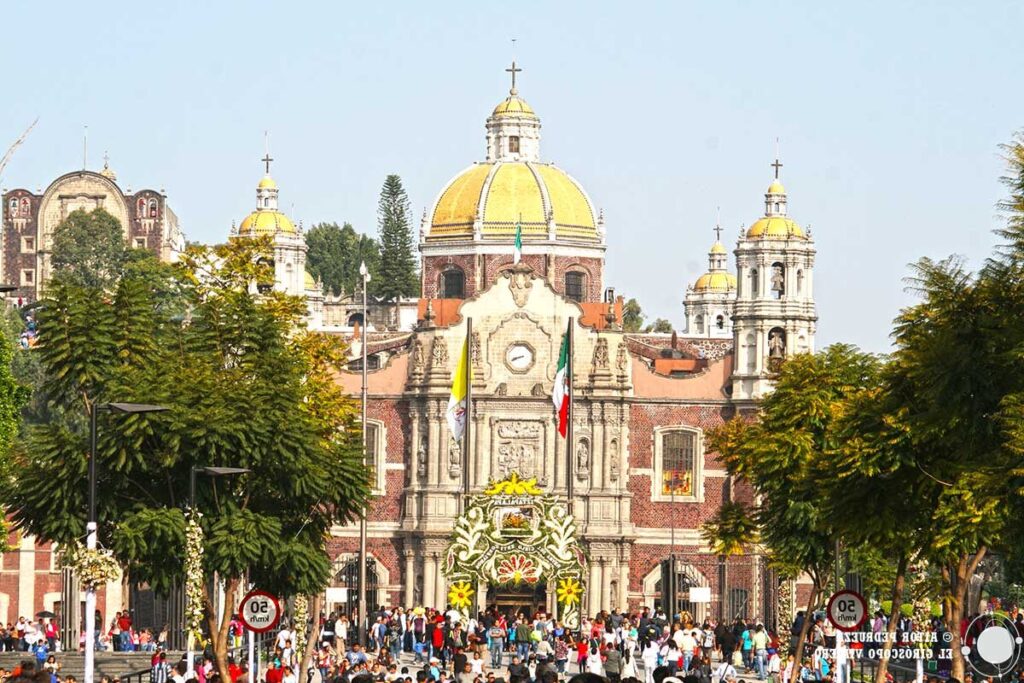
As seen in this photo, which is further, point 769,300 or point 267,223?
point 267,223

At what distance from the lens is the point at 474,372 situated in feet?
317

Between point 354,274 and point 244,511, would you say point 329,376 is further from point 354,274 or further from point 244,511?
point 354,274

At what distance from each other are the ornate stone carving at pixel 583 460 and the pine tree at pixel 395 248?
143ft

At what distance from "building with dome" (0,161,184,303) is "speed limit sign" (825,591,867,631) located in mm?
114411

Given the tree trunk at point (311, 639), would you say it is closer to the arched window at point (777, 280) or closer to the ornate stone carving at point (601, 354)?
the ornate stone carving at point (601, 354)

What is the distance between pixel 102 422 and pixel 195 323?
35.6 feet

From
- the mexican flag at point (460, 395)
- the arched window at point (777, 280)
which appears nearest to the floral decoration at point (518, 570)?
the mexican flag at point (460, 395)

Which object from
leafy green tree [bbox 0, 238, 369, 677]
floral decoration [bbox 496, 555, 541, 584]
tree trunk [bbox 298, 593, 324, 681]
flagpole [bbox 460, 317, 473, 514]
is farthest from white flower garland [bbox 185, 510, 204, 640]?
flagpole [bbox 460, 317, 473, 514]

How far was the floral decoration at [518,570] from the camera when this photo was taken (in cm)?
7875

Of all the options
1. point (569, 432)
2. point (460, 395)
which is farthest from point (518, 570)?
point (569, 432)

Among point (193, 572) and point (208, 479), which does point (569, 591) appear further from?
point (193, 572)

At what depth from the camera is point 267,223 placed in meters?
113

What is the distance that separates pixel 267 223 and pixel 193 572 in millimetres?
65880

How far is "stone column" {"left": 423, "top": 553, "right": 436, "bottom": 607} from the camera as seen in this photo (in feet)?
312
